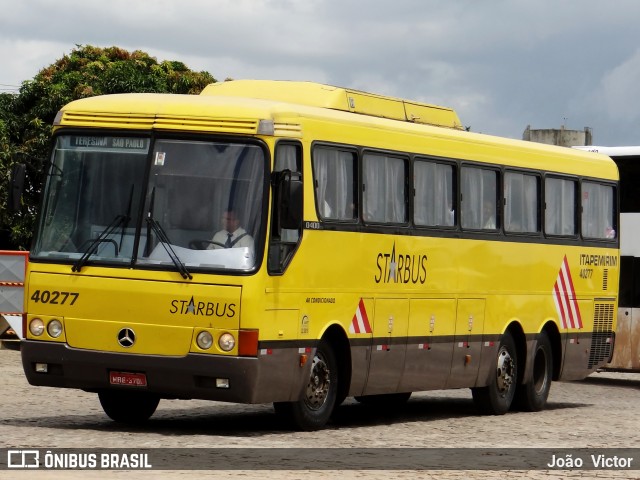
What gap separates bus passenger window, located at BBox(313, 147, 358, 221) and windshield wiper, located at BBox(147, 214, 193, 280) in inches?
75.4

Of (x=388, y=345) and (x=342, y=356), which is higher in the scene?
(x=388, y=345)

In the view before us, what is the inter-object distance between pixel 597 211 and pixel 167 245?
10730 mm

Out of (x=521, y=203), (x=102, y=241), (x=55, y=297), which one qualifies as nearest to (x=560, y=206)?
(x=521, y=203)

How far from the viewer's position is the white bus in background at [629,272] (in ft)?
106

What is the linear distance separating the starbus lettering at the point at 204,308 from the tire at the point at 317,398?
1.56 m

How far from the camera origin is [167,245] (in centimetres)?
1708

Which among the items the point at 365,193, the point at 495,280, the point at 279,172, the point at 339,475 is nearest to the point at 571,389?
the point at 495,280

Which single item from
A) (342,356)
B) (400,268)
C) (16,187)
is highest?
(16,187)

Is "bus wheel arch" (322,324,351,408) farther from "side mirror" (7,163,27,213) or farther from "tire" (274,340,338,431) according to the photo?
"side mirror" (7,163,27,213)

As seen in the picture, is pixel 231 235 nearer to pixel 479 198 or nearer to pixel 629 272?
pixel 479 198

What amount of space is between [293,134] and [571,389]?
1487 cm

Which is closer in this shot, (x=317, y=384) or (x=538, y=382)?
(x=317, y=384)

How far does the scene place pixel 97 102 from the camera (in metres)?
18.0

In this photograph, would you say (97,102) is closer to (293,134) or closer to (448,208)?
(293,134)
